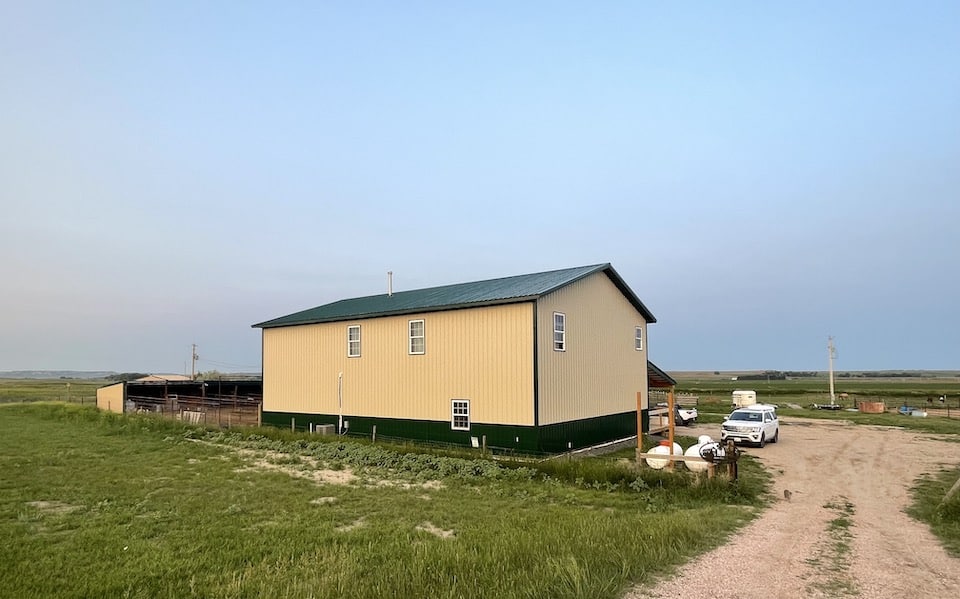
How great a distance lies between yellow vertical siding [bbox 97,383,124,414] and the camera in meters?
36.9

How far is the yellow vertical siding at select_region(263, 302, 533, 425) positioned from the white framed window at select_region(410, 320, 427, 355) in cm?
22

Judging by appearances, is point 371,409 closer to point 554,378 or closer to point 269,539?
point 554,378

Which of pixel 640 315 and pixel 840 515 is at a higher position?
pixel 640 315

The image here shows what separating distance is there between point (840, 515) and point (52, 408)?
4200 centimetres

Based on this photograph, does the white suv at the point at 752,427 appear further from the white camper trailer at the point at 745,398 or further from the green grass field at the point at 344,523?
the white camper trailer at the point at 745,398

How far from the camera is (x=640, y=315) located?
2856 cm

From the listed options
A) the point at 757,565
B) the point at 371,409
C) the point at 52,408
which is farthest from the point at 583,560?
the point at 52,408

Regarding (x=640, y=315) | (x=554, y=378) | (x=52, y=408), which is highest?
(x=640, y=315)

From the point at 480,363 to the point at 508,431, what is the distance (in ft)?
8.65

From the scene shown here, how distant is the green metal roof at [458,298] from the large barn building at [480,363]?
0.31ft

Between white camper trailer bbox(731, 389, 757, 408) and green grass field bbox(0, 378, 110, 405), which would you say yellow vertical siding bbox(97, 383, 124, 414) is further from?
white camper trailer bbox(731, 389, 757, 408)

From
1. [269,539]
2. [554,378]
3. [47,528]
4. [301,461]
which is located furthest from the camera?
[554,378]

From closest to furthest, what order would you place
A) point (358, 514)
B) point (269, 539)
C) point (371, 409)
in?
point (269, 539)
point (358, 514)
point (371, 409)

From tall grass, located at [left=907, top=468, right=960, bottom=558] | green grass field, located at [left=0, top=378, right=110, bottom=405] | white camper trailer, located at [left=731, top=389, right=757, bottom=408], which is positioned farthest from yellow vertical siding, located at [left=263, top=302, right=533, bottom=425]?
white camper trailer, located at [left=731, top=389, right=757, bottom=408]
